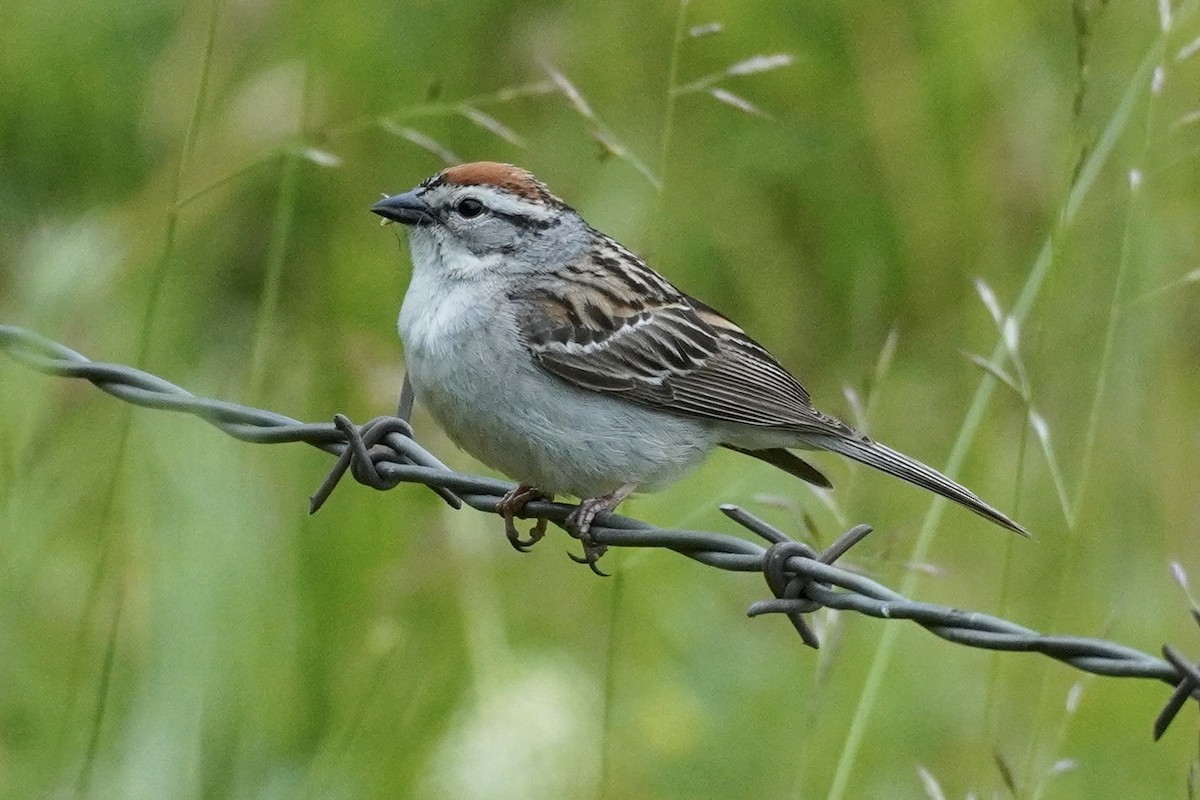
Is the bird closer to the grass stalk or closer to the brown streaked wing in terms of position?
the brown streaked wing

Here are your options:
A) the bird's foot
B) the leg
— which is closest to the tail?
the leg

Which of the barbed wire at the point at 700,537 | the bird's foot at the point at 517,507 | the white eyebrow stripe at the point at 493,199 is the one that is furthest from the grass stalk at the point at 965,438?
the white eyebrow stripe at the point at 493,199

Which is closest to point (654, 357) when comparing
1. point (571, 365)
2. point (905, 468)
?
point (571, 365)

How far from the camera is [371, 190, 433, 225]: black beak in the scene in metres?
3.91

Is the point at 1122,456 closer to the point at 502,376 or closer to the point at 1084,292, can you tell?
the point at 1084,292

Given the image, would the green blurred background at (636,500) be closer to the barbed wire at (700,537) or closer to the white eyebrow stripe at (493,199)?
the white eyebrow stripe at (493,199)

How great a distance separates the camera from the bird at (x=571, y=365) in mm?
3561

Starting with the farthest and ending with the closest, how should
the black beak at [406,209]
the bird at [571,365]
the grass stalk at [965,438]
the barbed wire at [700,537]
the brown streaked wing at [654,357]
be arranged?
the black beak at [406,209]
the brown streaked wing at [654,357]
the bird at [571,365]
the grass stalk at [965,438]
the barbed wire at [700,537]

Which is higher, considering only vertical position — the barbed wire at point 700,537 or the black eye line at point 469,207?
the black eye line at point 469,207

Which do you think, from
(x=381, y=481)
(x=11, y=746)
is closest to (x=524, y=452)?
(x=381, y=481)

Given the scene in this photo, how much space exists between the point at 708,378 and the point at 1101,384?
1022 millimetres

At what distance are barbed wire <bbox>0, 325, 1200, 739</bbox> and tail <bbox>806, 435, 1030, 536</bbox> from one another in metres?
0.65

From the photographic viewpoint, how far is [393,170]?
19.6ft

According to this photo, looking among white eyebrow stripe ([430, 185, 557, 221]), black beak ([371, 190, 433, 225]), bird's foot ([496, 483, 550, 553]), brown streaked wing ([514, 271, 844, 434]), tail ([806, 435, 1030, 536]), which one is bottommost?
bird's foot ([496, 483, 550, 553])
